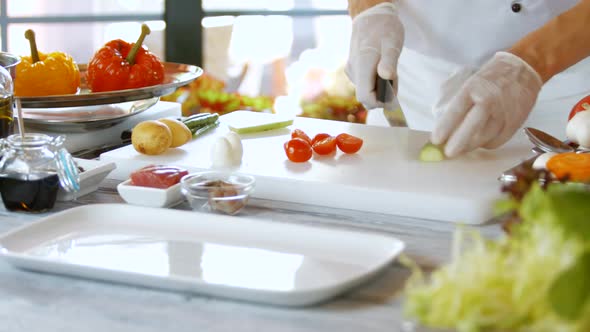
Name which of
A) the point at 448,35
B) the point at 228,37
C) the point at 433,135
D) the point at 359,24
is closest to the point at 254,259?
the point at 433,135

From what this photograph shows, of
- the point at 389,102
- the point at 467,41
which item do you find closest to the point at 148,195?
the point at 389,102

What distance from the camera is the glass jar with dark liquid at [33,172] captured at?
53.6 inches

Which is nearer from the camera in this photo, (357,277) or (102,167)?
(357,277)

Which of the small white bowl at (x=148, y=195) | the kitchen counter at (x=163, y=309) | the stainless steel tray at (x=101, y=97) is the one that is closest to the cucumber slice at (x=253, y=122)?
the stainless steel tray at (x=101, y=97)

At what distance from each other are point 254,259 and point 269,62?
9.44ft

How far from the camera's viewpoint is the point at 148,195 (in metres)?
1.42

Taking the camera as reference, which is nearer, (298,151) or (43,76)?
(298,151)

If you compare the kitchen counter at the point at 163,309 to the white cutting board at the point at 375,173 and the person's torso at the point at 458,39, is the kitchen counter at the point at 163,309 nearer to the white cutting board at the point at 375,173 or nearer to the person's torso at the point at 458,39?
the white cutting board at the point at 375,173

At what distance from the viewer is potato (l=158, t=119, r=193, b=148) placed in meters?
1.75

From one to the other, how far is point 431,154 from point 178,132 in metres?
0.54

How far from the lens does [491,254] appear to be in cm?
77

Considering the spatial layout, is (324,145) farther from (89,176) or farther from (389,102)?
(89,176)

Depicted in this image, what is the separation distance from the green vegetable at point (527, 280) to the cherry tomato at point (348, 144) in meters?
0.96

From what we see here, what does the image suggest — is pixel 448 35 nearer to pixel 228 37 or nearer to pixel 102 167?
pixel 102 167
